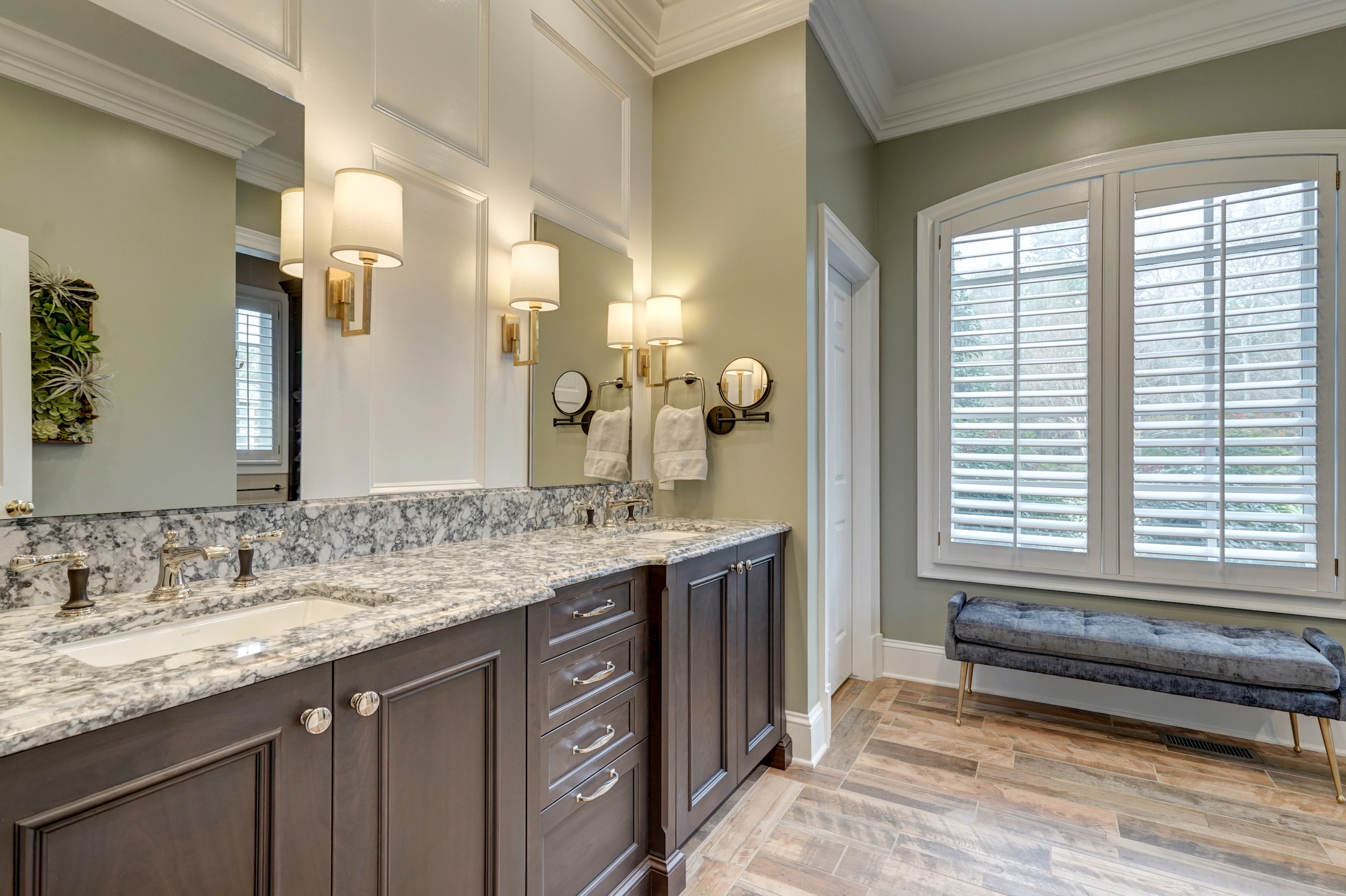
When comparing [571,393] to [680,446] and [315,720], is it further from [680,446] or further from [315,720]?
A: [315,720]

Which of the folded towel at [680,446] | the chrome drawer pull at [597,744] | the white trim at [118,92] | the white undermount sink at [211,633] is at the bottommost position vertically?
the chrome drawer pull at [597,744]

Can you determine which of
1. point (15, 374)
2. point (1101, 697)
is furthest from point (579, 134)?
point (1101, 697)

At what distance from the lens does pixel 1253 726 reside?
2.70 m

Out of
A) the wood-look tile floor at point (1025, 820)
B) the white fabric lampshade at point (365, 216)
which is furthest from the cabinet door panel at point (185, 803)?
the wood-look tile floor at point (1025, 820)

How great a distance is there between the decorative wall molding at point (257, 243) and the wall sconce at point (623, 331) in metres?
1.30

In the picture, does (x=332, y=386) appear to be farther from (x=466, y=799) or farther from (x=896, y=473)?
(x=896, y=473)

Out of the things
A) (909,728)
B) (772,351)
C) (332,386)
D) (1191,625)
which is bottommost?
(909,728)

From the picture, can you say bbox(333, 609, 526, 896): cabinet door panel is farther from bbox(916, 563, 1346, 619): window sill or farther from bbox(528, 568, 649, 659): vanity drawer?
bbox(916, 563, 1346, 619): window sill

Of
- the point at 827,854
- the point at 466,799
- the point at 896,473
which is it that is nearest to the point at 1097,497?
the point at 896,473

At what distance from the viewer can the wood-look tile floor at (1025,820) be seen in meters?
1.84

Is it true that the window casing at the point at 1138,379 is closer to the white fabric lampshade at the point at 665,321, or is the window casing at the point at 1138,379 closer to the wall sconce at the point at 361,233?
the white fabric lampshade at the point at 665,321

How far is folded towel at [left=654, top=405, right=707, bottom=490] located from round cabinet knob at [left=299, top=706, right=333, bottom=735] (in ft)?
5.96

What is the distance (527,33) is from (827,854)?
284cm

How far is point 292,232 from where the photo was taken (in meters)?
1.54
